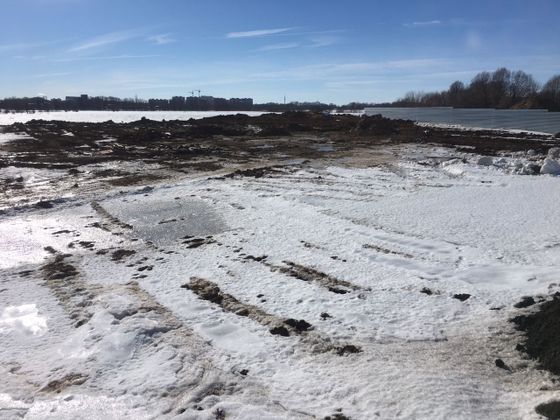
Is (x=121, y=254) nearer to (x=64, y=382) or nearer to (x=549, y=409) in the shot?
(x=64, y=382)

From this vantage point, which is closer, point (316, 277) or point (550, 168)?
point (316, 277)

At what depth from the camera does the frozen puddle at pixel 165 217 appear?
9.95 m

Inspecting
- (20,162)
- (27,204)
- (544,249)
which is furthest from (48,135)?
(544,249)

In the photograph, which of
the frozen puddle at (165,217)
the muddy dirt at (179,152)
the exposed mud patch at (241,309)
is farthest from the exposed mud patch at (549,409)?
the frozen puddle at (165,217)

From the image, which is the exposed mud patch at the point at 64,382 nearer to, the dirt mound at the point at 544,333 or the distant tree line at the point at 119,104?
the dirt mound at the point at 544,333

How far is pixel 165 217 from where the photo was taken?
11242mm

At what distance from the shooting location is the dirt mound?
4.59 m

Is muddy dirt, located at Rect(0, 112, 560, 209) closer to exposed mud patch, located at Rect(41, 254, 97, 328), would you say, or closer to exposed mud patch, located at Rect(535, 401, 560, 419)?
exposed mud patch, located at Rect(535, 401, 560, 419)

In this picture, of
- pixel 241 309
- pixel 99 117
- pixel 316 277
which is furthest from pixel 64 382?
pixel 99 117

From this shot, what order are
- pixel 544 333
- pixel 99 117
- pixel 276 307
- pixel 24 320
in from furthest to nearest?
pixel 99 117, pixel 276 307, pixel 24 320, pixel 544 333

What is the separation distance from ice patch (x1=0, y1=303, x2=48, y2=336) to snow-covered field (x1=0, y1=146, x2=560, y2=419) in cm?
3

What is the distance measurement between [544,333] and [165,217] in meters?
8.47

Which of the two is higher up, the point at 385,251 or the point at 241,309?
the point at 385,251

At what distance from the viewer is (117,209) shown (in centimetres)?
1198
